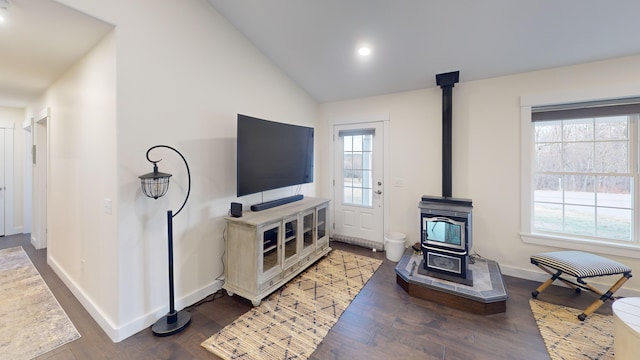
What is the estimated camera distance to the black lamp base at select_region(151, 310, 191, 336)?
2025 millimetres

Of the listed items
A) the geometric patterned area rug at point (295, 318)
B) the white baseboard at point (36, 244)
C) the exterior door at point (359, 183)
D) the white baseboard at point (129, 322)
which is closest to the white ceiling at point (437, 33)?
the exterior door at point (359, 183)

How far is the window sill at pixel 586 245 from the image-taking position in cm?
257

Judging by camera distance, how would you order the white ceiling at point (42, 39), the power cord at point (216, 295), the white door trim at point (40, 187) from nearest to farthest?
the white ceiling at point (42, 39), the power cord at point (216, 295), the white door trim at point (40, 187)

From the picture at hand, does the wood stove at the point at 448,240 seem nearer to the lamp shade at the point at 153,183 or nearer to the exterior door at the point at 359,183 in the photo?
the exterior door at the point at 359,183

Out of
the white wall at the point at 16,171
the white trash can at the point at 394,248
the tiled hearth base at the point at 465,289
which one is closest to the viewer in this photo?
the tiled hearth base at the point at 465,289

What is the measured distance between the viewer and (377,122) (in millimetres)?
3953

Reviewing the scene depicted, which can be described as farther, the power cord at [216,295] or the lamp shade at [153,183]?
the power cord at [216,295]

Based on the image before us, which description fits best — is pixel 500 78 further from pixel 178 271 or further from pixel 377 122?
pixel 178 271

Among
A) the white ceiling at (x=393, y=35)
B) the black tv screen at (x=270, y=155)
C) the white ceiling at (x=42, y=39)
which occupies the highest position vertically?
the white ceiling at (x=393, y=35)

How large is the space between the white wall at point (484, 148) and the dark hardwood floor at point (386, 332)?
650 millimetres

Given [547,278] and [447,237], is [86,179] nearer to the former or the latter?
[447,237]

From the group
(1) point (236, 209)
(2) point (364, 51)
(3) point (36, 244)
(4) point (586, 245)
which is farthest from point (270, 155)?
(3) point (36, 244)

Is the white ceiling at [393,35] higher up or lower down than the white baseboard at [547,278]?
higher up

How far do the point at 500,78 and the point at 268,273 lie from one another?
359 cm
